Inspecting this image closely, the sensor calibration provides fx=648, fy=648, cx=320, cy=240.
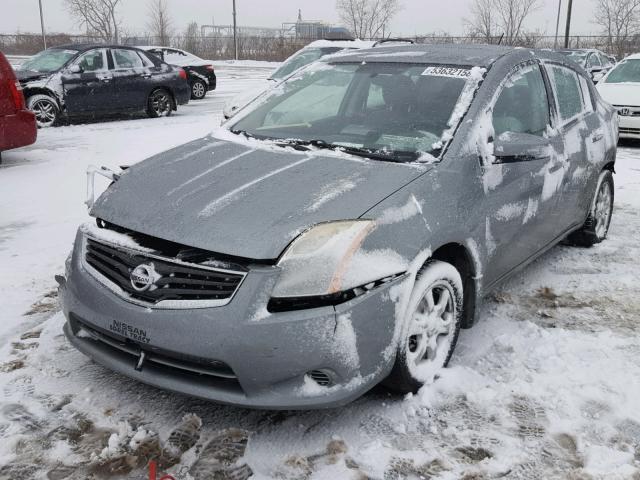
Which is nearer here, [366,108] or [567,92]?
[366,108]

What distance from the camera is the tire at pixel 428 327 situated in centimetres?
285

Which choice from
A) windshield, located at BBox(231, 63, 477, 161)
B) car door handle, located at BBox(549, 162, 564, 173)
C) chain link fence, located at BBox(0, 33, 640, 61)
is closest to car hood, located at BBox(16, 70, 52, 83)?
windshield, located at BBox(231, 63, 477, 161)

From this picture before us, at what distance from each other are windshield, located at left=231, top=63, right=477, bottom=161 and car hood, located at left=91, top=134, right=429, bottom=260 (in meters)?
0.24

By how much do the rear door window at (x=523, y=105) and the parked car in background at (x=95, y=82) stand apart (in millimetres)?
9742

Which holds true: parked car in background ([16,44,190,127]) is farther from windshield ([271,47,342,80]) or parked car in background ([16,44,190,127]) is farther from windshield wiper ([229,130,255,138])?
windshield wiper ([229,130,255,138])

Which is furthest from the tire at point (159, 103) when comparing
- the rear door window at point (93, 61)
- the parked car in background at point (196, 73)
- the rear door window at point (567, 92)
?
the rear door window at point (567, 92)

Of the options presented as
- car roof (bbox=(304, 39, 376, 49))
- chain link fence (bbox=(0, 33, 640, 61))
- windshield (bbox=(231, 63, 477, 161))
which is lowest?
windshield (bbox=(231, 63, 477, 161))

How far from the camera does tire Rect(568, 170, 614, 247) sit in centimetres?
515

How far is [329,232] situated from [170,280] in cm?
67

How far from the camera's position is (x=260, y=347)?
2.47 meters

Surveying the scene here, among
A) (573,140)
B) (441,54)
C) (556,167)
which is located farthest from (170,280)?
(573,140)

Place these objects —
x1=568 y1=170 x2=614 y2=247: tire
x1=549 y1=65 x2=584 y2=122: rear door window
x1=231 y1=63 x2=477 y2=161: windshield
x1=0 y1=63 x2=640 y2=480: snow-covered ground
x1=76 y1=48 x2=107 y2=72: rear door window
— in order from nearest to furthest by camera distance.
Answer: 1. x1=0 y1=63 x2=640 y2=480: snow-covered ground
2. x1=231 y1=63 x2=477 y2=161: windshield
3. x1=549 y1=65 x2=584 y2=122: rear door window
4. x1=568 y1=170 x2=614 y2=247: tire
5. x1=76 y1=48 x2=107 y2=72: rear door window

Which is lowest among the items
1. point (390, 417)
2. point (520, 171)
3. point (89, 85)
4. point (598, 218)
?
point (390, 417)

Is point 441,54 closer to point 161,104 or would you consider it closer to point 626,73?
point 626,73
